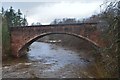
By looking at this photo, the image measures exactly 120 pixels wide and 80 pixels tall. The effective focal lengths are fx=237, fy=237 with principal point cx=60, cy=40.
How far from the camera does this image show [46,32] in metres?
27.3

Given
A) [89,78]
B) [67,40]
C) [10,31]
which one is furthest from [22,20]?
[89,78]

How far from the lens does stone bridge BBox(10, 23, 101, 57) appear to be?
25500 millimetres

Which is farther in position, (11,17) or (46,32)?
(11,17)

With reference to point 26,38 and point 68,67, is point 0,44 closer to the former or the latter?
point 26,38

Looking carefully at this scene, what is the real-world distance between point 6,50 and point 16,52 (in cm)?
160

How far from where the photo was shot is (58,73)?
58.1ft

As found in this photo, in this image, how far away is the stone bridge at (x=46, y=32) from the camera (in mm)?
25500

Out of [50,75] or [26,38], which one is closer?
[50,75]

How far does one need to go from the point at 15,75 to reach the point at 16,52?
1180cm

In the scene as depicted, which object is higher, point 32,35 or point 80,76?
point 32,35

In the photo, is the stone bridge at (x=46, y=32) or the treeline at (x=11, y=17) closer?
the stone bridge at (x=46, y=32)

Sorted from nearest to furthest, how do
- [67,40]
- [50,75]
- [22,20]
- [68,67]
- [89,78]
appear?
1. [89,78]
2. [50,75]
3. [68,67]
4. [67,40]
5. [22,20]

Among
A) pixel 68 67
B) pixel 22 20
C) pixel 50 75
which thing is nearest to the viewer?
pixel 50 75

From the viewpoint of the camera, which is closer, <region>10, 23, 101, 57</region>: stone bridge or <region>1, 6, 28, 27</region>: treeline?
<region>10, 23, 101, 57</region>: stone bridge
